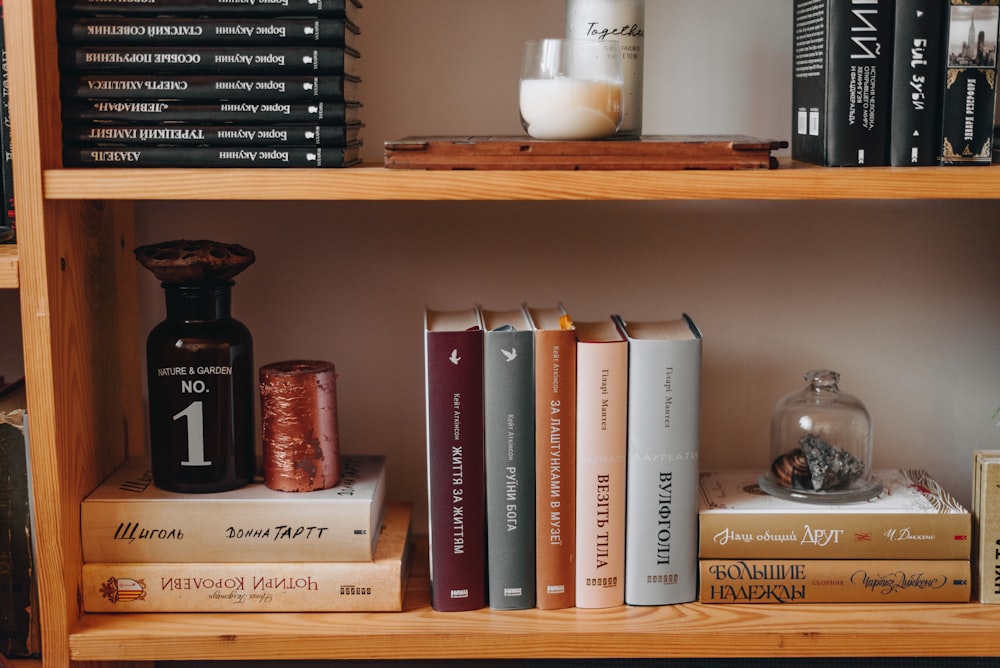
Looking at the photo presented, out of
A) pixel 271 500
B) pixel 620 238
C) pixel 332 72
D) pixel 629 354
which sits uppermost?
pixel 332 72

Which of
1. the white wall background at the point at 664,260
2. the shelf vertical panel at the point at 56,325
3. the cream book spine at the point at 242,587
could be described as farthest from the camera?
the white wall background at the point at 664,260

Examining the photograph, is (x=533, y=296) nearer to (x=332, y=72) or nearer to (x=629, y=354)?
(x=629, y=354)

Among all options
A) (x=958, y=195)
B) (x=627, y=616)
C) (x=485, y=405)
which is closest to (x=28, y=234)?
(x=485, y=405)

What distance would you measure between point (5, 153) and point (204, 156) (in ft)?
0.69

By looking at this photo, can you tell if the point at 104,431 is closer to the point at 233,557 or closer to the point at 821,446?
the point at 233,557

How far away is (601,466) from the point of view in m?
1.02

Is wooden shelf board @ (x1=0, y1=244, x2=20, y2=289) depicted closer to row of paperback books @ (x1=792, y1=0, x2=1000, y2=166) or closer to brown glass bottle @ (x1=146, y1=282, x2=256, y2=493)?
brown glass bottle @ (x1=146, y1=282, x2=256, y2=493)

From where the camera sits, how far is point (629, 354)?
100 centimetres

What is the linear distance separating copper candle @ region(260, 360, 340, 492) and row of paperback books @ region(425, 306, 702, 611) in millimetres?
124

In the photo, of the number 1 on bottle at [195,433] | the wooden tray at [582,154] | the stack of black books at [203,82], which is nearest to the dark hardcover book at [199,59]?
the stack of black books at [203,82]

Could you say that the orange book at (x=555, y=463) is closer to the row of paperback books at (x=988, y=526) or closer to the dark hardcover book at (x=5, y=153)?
the row of paperback books at (x=988, y=526)

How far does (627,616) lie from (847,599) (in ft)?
0.75

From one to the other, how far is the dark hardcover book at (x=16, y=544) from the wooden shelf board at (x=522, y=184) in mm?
251

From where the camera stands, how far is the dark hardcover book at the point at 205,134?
3.13ft
